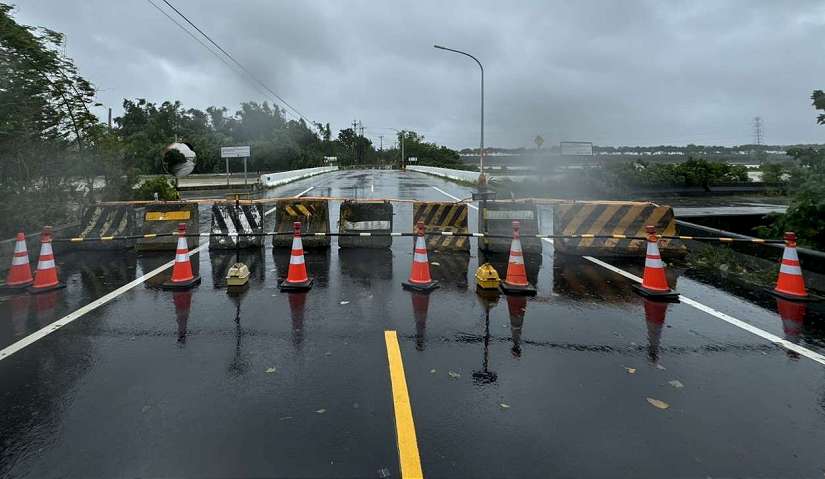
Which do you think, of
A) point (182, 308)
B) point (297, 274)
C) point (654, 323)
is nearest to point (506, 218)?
point (654, 323)

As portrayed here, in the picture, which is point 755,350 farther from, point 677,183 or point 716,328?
point 677,183

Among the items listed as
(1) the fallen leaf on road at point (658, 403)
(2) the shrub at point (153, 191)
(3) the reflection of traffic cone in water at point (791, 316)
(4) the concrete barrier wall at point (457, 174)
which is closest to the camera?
(1) the fallen leaf on road at point (658, 403)

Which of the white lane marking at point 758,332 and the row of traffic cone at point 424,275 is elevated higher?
the row of traffic cone at point 424,275

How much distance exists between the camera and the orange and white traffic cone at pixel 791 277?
20.3 ft

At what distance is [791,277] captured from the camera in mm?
6266

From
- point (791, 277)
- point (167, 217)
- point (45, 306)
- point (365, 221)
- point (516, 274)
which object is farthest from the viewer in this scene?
point (365, 221)

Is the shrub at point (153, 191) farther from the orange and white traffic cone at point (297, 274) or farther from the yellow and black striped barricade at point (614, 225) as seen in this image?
the yellow and black striped barricade at point (614, 225)

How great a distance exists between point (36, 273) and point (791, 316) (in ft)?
32.8

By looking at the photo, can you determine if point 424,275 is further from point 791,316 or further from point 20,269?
point 20,269

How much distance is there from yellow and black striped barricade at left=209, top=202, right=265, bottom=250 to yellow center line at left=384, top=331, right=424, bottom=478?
6105 millimetres

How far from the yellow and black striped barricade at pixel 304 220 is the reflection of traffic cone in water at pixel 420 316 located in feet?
12.6

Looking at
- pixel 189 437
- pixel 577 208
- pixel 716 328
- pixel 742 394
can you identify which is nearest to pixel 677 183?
pixel 577 208

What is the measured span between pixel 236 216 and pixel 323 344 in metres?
5.90

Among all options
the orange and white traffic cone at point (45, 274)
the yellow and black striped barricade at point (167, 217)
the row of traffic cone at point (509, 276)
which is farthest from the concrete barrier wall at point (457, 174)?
the orange and white traffic cone at point (45, 274)
